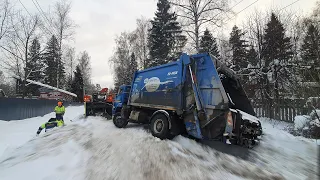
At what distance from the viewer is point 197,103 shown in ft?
21.4

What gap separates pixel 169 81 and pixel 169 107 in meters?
0.86

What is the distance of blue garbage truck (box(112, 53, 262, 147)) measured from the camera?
19.6ft

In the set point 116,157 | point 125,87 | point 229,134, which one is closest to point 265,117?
point 125,87

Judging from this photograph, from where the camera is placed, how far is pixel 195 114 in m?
6.55

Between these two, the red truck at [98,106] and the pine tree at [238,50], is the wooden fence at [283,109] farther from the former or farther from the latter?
the red truck at [98,106]

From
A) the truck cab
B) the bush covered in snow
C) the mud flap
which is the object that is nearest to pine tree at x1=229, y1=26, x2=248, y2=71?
the bush covered in snow

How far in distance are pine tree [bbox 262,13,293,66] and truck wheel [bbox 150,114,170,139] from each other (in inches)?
551

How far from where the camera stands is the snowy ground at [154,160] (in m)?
4.38

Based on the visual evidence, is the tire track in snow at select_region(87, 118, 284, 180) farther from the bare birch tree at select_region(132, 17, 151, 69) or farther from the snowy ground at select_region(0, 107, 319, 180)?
the bare birch tree at select_region(132, 17, 151, 69)

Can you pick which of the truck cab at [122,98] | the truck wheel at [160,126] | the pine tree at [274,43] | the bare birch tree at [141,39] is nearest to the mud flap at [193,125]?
the truck wheel at [160,126]

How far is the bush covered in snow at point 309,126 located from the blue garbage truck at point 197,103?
3286 mm

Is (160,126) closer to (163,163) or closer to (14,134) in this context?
(163,163)

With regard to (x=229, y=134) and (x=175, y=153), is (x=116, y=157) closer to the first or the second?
(x=175, y=153)

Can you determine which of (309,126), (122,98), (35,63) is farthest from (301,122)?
(35,63)
